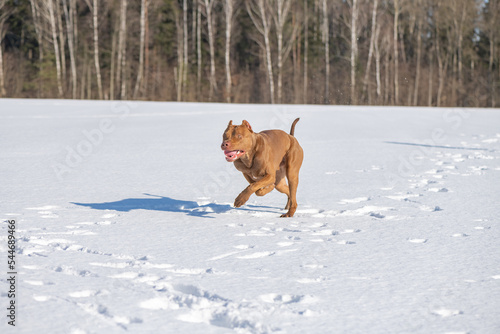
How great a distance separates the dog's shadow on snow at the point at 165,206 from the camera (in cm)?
471

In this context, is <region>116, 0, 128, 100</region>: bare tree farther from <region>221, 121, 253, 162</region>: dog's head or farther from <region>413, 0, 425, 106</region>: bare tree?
<region>221, 121, 253, 162</region>: dog's head

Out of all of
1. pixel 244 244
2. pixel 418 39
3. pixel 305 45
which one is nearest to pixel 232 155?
pixel 244 244

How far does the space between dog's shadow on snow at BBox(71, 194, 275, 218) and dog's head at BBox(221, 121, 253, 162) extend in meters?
0.74

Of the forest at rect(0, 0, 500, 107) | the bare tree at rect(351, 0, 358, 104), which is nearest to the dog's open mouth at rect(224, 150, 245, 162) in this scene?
the forest at rect(0, 0, 500, 107)

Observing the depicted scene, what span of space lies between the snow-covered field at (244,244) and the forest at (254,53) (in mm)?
21022

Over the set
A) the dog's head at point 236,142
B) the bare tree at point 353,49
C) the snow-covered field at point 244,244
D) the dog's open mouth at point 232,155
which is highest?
the bare tree at point 353,49

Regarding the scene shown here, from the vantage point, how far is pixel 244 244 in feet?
11.6

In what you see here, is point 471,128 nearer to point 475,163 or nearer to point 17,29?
point 475,163

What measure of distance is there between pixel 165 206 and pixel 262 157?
121 centimetres

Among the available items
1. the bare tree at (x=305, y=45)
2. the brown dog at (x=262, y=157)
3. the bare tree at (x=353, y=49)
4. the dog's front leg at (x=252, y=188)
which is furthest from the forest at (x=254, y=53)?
the dog's front leg at (x=252, y=188)

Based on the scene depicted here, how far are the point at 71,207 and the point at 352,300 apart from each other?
3054 millimetres

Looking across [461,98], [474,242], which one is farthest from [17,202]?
[461,98]

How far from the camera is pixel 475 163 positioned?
7574 mm

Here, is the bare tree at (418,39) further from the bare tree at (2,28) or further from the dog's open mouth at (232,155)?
the dog's open mouth at (232,155)
